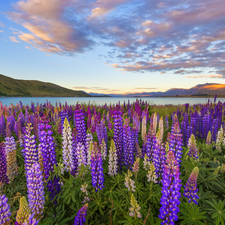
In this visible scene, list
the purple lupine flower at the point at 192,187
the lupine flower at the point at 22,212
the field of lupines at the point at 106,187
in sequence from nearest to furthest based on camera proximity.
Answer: the lupine flower at the point at 22,212
the field of lupines at the point at 106,187
the purple lupine flower at the point at 192,187

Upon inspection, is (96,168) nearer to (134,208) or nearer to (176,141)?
(134,208)

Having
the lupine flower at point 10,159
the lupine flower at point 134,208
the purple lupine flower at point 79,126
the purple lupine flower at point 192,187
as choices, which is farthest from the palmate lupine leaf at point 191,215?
the lupine flower at point 10,159

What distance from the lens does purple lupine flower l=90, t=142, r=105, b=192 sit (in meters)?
2.89

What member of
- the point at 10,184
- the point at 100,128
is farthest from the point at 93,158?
the point at 10,184

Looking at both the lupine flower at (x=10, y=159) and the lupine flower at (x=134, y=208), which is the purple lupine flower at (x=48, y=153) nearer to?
the lupine flower at (x=10, y=159)

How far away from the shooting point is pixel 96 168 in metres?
2.97

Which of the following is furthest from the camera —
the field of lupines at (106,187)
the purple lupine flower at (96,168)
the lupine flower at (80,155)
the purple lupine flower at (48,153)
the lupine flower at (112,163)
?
the lupine flower at (80,155)

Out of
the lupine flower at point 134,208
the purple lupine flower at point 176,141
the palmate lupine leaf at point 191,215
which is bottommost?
the palmate lupine leaf at point 191,215

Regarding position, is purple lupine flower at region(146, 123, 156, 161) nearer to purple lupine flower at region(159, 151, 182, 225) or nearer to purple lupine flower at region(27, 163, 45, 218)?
purple lupine flower at region(159, 151, 182, 225)

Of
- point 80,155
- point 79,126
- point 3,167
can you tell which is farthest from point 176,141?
point 3,167

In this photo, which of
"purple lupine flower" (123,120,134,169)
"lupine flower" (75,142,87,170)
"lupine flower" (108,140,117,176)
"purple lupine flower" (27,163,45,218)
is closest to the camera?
"purple lupine flower" (27,163,45,218)

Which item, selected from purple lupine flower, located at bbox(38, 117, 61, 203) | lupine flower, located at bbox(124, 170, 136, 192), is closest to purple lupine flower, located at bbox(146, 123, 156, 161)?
lupine flower, located at bbox(124, 170, 136, 192)

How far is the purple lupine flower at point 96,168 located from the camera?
9.50 feet

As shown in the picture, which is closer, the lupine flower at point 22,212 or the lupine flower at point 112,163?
the lupine flower at point 22,212
